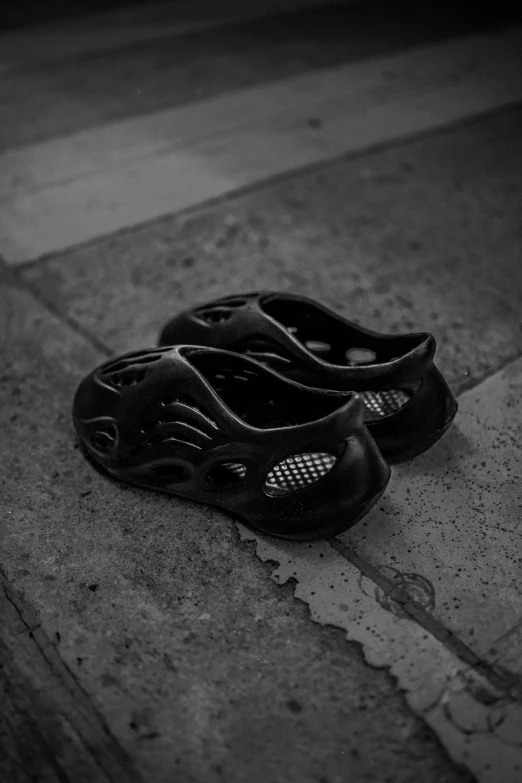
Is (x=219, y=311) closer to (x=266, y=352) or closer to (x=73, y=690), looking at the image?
(x=266, y=352)

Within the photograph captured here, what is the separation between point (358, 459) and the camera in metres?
1.77

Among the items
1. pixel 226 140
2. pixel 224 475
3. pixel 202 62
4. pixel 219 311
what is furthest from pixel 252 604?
pixel 202 62

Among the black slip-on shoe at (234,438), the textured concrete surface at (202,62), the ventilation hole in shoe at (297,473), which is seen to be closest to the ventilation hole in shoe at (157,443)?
the black slip-on shoe at (234,438)

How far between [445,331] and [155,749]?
1.75 meters

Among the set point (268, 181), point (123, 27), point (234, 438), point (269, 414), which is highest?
point (234, 438)

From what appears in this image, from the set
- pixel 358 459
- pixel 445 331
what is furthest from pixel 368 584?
pixel 445 331

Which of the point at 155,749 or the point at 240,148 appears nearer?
the point at 155,749

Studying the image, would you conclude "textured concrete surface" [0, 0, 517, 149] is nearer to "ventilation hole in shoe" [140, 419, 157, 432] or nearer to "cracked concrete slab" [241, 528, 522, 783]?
"ventilation hole in shoe" [140, 419, 157, 432]

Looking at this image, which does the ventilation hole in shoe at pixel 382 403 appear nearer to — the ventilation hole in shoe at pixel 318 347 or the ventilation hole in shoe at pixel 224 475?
the ventilation hole in shoe at pixel 318 347

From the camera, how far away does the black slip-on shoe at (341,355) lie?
1.95 metres

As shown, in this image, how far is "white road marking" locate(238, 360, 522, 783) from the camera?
1559 mm

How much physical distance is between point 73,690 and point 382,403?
1142 mm

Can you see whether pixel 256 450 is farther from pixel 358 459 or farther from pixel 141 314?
pixel 141 314

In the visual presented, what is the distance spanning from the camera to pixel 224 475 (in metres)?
2.00
